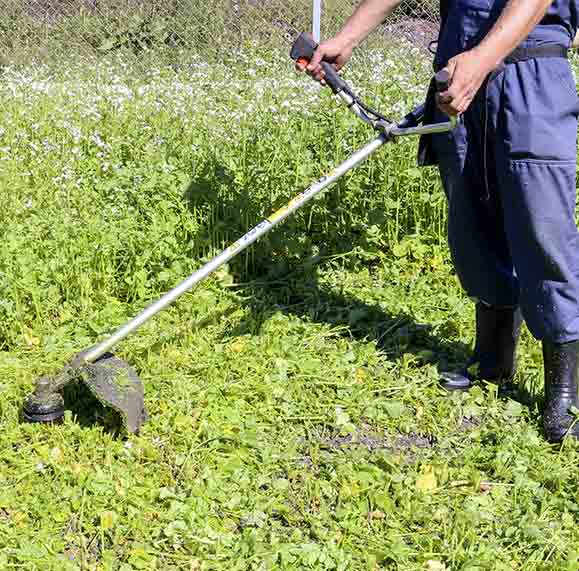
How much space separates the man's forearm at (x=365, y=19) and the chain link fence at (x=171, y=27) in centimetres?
519

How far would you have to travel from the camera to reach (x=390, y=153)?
4.36m

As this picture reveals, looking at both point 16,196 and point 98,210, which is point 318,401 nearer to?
point 98,210

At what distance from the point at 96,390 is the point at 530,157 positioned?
157 centimetres

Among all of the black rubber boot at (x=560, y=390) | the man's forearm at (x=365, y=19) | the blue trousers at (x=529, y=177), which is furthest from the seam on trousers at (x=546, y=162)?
the man's forearm at (x=365, y=19)

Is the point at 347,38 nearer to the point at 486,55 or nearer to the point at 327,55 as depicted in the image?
the point at 327,55

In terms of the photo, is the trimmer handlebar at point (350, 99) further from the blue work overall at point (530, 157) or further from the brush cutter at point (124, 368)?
the blue work overall at point (530, 157)

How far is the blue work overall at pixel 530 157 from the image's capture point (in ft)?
9.18

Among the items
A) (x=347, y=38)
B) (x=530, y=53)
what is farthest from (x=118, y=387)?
(x=530, y=53)

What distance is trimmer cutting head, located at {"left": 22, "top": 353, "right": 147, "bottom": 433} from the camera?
119 inches

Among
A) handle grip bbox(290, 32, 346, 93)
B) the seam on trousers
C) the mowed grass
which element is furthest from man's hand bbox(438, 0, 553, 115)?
the mowed grass

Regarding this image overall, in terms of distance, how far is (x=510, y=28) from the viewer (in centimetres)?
255

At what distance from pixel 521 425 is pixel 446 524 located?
0.61 m

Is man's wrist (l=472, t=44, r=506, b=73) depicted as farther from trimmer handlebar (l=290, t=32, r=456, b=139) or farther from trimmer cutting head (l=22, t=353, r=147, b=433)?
trimmer cutting head (l=22, t=353, r=147, b=433)

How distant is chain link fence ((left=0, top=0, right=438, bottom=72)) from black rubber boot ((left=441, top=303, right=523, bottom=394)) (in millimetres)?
5517
